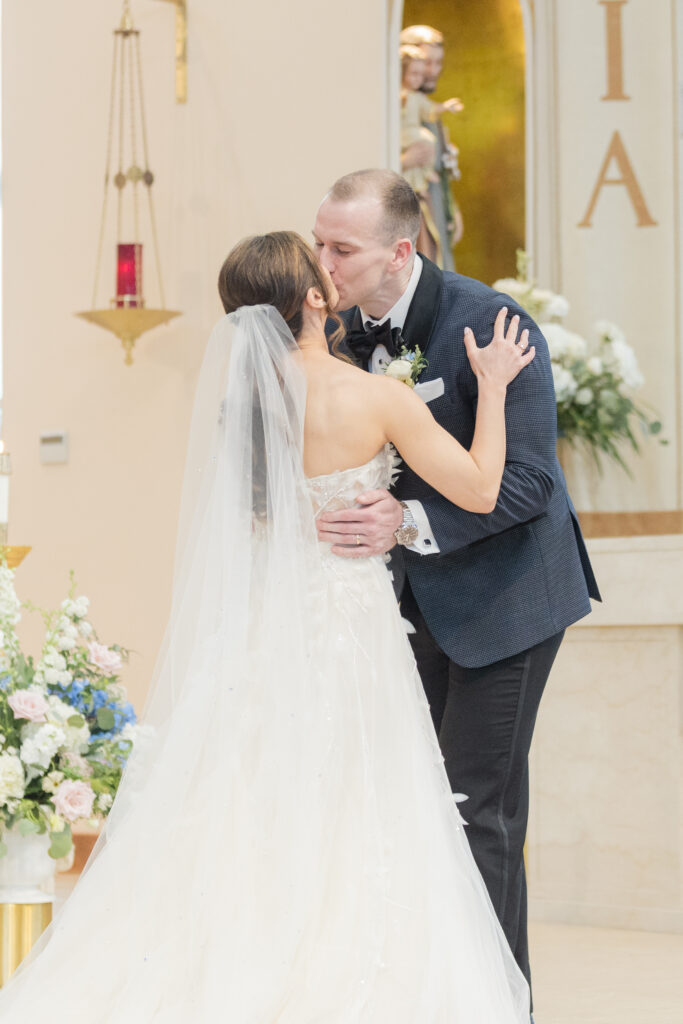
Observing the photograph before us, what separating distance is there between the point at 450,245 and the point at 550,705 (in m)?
1.86

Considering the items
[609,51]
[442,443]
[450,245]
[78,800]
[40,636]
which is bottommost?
[40,636]

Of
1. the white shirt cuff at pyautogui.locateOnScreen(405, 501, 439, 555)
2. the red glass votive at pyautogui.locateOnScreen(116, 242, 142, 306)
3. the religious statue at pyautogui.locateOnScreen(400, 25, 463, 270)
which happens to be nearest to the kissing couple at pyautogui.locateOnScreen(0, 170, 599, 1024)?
the white shirt cuff at pyautogui.locateOnScreen(405, 501, 439, 555)

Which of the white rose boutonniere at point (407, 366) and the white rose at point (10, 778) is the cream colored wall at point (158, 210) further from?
the white rose at point (10, 778)

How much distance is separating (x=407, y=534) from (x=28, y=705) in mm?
809

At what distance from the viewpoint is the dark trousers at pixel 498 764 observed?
107 inches

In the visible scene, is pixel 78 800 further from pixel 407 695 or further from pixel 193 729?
pixel 407 695

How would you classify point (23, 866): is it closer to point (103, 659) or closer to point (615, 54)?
point (103, 659)

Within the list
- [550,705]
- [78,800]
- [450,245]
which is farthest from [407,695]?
[450,245]

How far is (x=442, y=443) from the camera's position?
255cm

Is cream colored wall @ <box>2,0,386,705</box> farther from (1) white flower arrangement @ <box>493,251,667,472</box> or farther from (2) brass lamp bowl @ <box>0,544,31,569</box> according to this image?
(2) brass lamp bowl @ <box>0,544,31,569</box>

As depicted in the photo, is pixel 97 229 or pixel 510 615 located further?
pixel 97 229

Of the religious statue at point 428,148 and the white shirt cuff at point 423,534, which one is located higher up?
the religious statue at point 428,148

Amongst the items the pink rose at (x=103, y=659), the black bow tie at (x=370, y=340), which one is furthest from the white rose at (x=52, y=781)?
the black bow tie at (x=370, y=340)

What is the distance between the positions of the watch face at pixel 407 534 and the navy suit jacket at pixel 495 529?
0.06 metres
